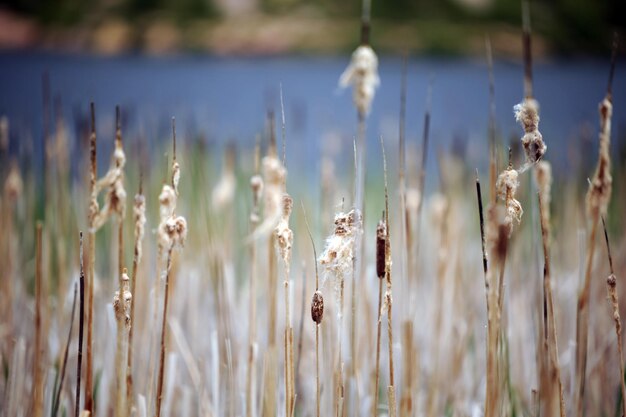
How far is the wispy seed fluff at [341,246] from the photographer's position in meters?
0.45

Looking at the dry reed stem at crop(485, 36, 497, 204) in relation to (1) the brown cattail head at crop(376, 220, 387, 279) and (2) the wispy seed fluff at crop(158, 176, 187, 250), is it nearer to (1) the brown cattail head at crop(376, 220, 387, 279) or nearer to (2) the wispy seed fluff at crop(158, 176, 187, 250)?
(1) the brown cattail head at crop(376, 220, 387, 279)

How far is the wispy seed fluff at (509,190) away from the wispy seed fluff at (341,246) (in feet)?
0.42

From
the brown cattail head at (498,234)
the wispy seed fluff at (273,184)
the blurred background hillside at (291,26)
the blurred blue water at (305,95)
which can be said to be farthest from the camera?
the blurred background hillside at (291,26)

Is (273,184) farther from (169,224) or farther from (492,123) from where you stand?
(492,123)

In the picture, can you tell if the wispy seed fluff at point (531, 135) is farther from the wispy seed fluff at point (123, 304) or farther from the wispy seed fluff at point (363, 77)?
the wispy seed fluff at point (123, 304)

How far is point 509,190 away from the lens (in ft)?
1.47

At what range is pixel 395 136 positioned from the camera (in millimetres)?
1911

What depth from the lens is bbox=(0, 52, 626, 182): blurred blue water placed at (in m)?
1.74

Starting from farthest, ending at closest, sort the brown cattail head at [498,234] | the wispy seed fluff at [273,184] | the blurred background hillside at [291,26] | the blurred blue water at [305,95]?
1. the blurred background hillside at [291,26]
2. the blurred blue water at [305,95]
3. the wispy seed fluff at [273,184]
4. the brown cattail head at [498,234]

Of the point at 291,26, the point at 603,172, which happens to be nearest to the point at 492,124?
the point at 603,172

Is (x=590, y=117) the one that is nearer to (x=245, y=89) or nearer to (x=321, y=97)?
(x=321, y=97)

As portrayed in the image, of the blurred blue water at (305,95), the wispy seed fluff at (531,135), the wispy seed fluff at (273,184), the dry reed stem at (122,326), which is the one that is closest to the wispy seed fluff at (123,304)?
the dry reed stem at (122,326)

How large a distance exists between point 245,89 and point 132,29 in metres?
0.53

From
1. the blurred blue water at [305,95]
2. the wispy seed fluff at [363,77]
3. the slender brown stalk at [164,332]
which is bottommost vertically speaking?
the slender brown stalk at [164,332]
